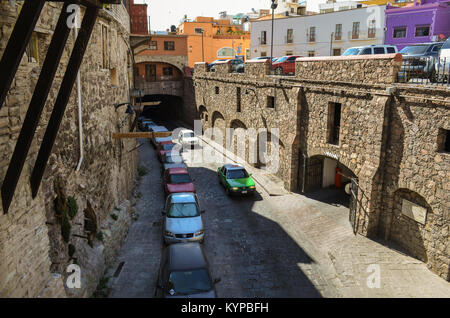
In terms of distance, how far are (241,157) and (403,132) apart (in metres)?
14.2

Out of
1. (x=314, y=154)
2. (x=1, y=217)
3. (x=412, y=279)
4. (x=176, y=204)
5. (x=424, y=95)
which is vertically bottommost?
(x=412, y=279)

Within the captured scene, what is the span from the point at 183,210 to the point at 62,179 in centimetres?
639

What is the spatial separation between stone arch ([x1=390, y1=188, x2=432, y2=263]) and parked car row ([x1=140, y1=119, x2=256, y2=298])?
728 cm

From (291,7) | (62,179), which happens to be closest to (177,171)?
(62,179)

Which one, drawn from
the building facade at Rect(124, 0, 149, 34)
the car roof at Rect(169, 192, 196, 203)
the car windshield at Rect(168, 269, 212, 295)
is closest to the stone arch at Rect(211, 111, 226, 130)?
the building facade at Rect(124, 0, 149, 34)

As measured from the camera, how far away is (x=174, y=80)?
40844mm

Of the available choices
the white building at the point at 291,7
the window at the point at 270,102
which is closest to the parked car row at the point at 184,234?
the window at the point at 270,102

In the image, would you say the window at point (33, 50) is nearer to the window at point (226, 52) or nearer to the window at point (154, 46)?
the window at point (154, 46)

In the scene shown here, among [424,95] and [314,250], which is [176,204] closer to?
[314,250]

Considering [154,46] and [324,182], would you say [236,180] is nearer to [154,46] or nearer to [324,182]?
[324,182]

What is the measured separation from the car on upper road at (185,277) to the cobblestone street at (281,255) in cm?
139

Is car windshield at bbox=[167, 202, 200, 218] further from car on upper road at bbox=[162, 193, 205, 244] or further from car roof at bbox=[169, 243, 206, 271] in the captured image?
car roof at bbox=[169, 243, 206, 271]

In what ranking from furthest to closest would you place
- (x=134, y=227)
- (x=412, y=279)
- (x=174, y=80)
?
(x=174, y=80) → (x=134, y=227) → (x=412, y=279)
